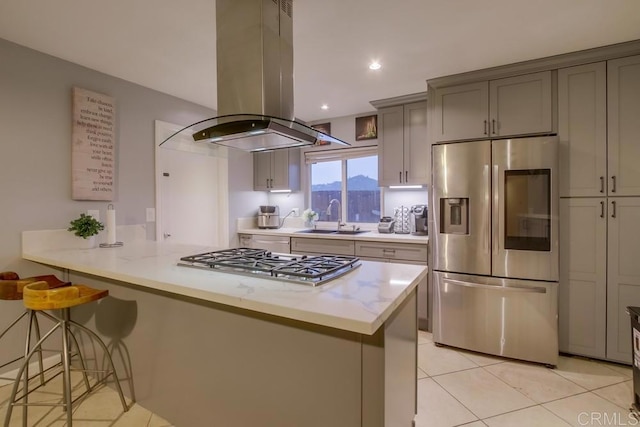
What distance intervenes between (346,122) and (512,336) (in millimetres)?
2972

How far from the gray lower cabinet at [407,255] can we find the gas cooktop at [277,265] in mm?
1458

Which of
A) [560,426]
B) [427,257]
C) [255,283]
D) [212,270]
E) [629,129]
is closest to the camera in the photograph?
[255,283]

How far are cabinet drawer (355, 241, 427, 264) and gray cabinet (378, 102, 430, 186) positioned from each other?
749 millimetres

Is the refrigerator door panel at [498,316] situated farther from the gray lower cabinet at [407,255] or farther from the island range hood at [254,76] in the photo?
the island range hood at [254,76]

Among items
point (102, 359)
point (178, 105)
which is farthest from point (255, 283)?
point (178, 105)

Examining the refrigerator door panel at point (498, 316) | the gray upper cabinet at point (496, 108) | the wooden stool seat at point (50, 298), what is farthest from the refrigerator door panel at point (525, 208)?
the wooden stool seat at point (50, 298)

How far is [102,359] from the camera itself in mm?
2027

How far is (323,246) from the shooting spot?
3.43 m

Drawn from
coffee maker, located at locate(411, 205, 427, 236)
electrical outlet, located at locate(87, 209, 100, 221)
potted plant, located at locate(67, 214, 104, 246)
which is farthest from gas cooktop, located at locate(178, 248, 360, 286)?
coffee maker, located at locate(411, 205, 427, 236)

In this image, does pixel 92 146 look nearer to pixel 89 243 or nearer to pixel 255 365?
pixel 89 243

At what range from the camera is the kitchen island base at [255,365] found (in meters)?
1.05

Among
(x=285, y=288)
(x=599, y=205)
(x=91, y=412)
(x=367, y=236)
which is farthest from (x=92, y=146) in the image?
(x=599, y=205)

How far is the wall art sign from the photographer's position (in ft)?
8.17

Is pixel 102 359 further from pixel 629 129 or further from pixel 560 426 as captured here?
pixel 629 129
